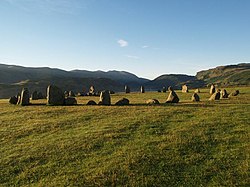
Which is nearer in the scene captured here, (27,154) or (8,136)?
(27,154)

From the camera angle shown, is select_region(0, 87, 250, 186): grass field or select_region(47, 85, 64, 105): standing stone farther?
select_region(47, 85, 64, 105): standing stone

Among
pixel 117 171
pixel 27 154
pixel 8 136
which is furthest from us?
pixel 8 136

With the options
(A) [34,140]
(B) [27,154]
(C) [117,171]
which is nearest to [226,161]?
(C) [117,171]

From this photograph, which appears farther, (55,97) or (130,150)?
(55,97)

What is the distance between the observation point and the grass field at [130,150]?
14.6 meters

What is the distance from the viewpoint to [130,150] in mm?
17859

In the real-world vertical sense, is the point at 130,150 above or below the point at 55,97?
below

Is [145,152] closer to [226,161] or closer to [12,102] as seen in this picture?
[226,161]

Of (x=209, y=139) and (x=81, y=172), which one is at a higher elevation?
(x=209, y=139)

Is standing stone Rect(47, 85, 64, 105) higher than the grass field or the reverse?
higher

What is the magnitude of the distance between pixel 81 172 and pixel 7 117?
1909cm

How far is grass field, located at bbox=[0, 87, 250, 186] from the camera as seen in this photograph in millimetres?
14578

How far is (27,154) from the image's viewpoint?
735 inches

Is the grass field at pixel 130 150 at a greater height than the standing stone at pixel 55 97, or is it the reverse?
the standing stone at pixel 55 97
